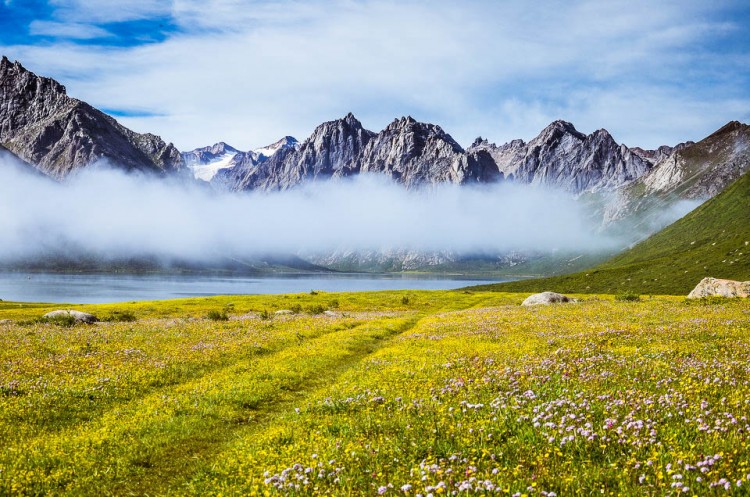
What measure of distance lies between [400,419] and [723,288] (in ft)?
257

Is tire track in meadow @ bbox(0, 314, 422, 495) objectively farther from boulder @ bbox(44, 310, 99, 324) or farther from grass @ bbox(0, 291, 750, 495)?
boulder @ bbox(44, 310, 99, 324)

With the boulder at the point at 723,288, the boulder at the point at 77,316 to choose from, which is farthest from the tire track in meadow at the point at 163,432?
the boulder at the point at 723,288

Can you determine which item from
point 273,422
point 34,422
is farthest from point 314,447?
point 34,422

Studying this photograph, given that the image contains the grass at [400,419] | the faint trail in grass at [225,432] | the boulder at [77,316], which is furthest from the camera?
the boulder at [77,316]

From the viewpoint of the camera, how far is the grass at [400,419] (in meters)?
8.47

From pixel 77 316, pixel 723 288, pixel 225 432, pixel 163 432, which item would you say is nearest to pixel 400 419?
pixel 225 432

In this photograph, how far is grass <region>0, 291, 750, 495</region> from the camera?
8.47m

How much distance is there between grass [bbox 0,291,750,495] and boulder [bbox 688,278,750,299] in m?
52.8

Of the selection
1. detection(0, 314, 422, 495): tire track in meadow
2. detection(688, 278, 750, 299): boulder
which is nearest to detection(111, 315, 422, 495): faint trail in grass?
detection(0, 314, 422, 495): tire track in meadow

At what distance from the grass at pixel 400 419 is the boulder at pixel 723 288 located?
52844mm

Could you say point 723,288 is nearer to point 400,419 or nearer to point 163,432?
point 400,419

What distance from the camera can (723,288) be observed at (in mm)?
69625

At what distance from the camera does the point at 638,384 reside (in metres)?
13.2

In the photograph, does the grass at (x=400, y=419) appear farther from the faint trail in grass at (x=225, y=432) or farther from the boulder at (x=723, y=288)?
the boulder at (x=723, y=288)
